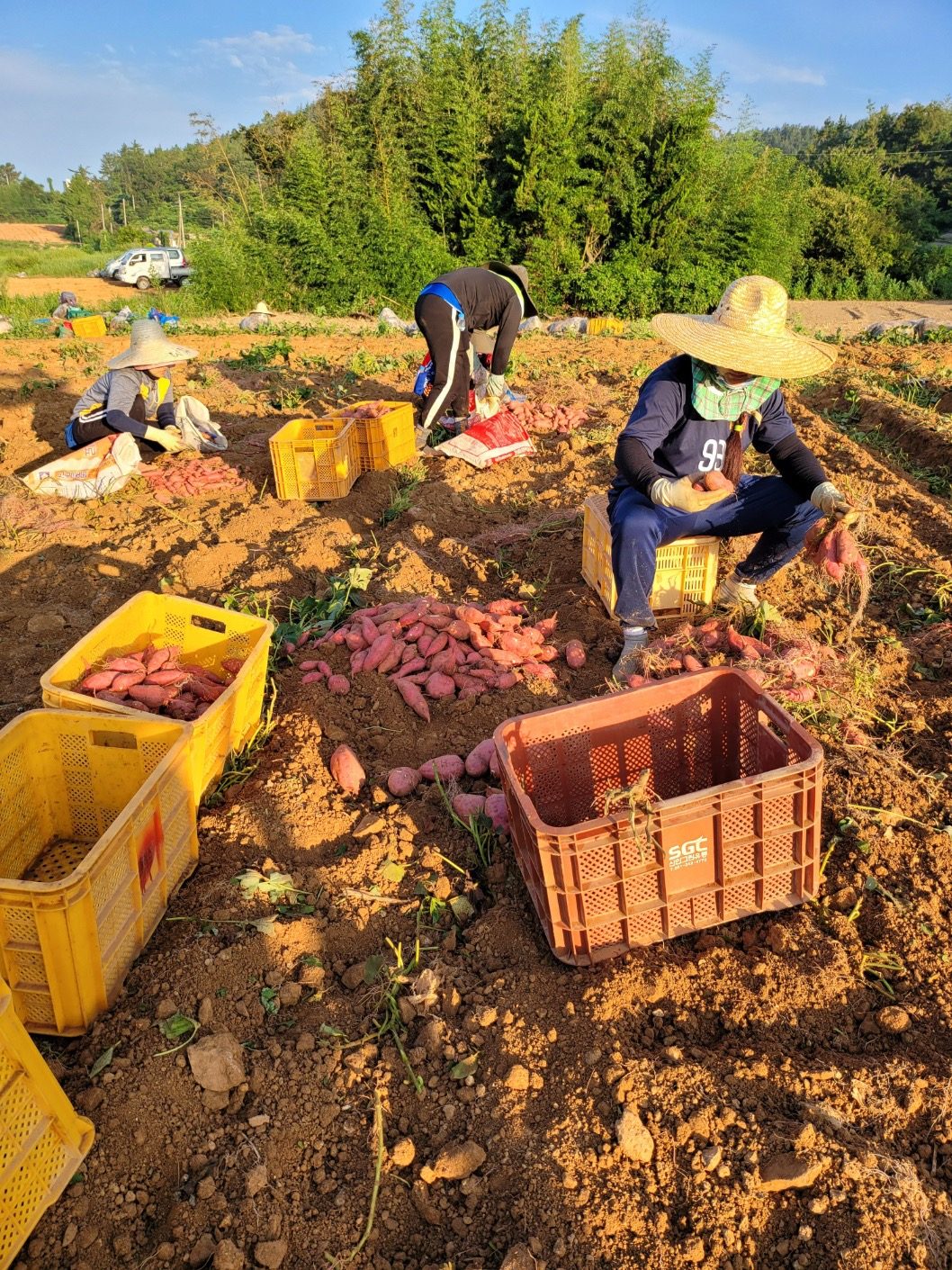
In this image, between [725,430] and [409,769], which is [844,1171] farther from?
[725,430]

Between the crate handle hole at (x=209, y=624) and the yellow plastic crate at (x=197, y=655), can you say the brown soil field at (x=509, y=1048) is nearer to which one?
the yellow plastic crate at (x=197, y=655)

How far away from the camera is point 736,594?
151 inches

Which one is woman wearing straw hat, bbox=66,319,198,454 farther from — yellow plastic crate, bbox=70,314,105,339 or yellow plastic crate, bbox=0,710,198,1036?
yellow plastic crate, bbox=70,314,105,339

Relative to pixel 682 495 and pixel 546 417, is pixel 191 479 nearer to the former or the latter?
pixel 546 417

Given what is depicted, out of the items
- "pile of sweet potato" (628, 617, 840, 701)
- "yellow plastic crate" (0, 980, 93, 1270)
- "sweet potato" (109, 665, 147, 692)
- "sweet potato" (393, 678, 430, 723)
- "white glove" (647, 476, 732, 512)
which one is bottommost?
"yellow plastic crate" (0, 980, 93, 1270)

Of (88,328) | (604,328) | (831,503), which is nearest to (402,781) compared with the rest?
(831,503)

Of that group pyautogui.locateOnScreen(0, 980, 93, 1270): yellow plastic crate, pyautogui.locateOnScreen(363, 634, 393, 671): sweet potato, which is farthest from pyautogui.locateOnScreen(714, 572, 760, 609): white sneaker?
pyautogui.locateOnScreen(0, 980, 93, 1270): yellow plastic crate

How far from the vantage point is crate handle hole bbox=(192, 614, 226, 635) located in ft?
10.9

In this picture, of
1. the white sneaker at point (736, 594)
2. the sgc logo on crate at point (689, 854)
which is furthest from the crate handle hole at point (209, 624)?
the white sneaker at point (736, 594)

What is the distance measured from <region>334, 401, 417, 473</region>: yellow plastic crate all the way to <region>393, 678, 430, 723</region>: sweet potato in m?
2.94

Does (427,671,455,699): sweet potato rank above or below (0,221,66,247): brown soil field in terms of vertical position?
below

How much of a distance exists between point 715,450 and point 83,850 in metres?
2.80

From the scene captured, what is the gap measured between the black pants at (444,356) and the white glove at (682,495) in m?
3.16

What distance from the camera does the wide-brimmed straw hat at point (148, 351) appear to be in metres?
5.66
